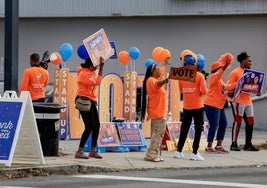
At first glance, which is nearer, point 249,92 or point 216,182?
point 216,182

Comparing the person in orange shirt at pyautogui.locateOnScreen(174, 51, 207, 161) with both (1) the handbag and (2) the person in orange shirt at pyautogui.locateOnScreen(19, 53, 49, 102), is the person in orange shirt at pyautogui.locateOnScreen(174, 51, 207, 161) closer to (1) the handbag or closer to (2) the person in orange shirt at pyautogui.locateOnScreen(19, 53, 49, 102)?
(1) the handbag

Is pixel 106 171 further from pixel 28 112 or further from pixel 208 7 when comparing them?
pixel 208 7

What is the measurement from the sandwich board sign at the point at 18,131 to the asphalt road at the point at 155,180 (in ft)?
2.27

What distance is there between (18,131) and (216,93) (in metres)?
4.51

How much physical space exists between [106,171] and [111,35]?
14833mm

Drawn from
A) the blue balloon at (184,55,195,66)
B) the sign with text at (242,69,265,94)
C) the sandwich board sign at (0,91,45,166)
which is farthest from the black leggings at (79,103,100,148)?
the sign with text at (242,69,265,94)

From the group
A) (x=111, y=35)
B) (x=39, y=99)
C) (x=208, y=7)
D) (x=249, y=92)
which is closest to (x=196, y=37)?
(x=208, y=7)

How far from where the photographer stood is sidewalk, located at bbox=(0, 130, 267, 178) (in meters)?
10.5

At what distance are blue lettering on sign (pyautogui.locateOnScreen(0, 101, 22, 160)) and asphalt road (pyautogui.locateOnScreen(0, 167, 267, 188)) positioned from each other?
70 centimetres

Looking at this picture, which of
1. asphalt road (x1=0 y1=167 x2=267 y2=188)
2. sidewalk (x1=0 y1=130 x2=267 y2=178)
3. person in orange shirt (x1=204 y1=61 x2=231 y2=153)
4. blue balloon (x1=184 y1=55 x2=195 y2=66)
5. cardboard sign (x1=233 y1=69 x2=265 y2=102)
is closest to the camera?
asphalt road (x1=0 y1=167 x2=267 y2=188)

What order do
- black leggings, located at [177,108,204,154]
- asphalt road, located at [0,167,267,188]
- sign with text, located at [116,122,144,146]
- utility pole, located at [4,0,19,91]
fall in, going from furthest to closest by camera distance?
sign with text, located at [116,122,144,146], black leggings, located at [177,108,204,154], utility pole, located at [4,0,19,91], asphalt road, located at [0,167,267,188]

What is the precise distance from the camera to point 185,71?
457 inches

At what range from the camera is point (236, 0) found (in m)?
23.2

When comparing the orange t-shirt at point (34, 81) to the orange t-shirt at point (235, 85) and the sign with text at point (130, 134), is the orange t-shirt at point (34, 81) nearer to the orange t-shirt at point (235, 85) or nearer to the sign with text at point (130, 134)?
the sign with text at point (130, 134)
